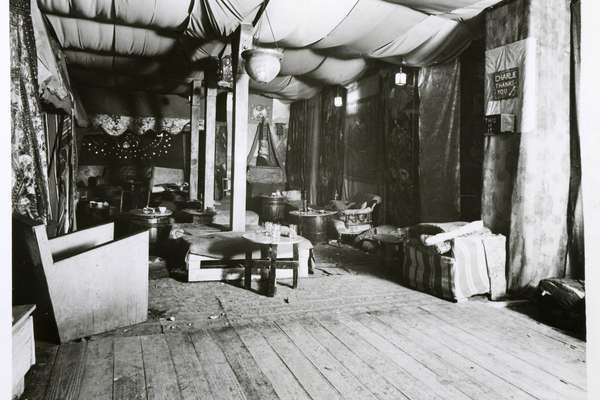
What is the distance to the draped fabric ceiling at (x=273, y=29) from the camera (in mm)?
4938

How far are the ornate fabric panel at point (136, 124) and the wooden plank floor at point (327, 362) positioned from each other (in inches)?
309

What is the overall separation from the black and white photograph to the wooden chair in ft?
0.06

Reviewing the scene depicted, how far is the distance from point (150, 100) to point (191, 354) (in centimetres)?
895

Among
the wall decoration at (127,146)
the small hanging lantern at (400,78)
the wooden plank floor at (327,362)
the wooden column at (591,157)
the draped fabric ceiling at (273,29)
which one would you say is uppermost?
the draped fabric ceiling at (273,29)

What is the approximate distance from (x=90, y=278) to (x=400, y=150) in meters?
5.47

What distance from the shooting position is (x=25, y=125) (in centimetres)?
381

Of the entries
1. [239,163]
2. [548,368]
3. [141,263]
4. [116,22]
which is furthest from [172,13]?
[548,368]

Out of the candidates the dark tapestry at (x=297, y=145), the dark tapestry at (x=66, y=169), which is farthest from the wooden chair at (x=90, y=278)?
the dark tapestry at (x=297, y=145)

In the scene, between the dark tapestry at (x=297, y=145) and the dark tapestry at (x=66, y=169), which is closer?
the dark tapestry at (x=66, y=169)

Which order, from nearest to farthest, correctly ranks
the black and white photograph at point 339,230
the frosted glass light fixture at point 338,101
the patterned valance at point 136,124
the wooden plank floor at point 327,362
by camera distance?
the wooden plank floor at point 327,362 < the black and white photograph at point 339,230 < the frosted glass light fixture at point 338,101 < the patterned valance at point 136,124

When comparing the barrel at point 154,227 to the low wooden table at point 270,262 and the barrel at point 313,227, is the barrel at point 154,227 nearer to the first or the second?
the low wooden table at point 270,262

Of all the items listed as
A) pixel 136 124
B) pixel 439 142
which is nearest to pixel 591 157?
pixel 439 142

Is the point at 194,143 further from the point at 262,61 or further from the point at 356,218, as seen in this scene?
the point at 262,61

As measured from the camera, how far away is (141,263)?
11.6ft
